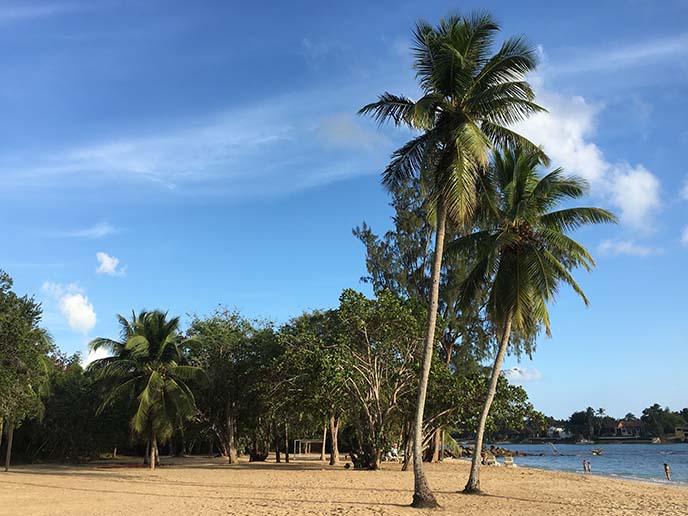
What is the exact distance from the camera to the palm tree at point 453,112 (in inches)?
568

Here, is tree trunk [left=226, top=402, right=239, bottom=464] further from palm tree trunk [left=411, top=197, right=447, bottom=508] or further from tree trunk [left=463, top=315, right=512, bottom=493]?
palm tree trunk [left=411, top=197, right=447, bottom=508]

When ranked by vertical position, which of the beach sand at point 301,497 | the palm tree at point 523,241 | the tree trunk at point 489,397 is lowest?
the beach sand at point 301,497

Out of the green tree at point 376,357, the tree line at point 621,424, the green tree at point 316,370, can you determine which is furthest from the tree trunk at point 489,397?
the tree line at point 621,424

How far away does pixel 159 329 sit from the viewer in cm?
3022

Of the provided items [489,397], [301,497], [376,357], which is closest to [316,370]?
[376,357]

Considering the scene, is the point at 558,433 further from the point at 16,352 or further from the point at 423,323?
the point at 16,352

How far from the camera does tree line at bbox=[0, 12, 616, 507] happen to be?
15117 mm

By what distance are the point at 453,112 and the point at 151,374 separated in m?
21.3

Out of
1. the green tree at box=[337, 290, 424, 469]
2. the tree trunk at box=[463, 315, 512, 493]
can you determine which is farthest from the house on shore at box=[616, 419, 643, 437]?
the tree trunk at box=[463, 315, 512, 493]

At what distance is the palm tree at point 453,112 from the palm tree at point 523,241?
1.51m

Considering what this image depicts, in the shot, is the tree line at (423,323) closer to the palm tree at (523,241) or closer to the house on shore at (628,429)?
the palm tree at (523,241)

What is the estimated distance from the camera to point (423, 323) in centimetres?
2772

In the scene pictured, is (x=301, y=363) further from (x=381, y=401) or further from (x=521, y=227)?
(x=521, y=227)

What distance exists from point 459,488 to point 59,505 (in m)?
12.3
